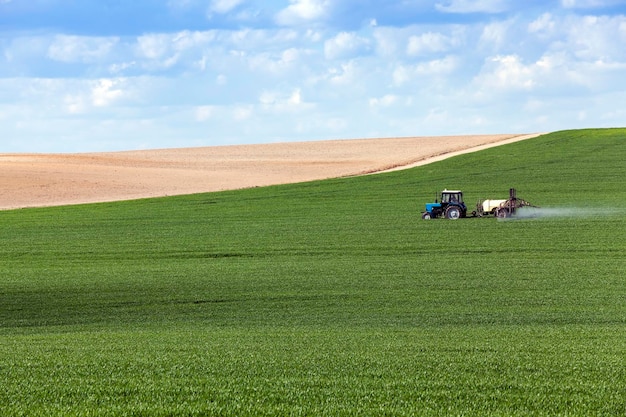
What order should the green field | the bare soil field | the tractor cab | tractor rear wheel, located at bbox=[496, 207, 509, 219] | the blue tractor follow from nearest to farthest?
the green field, tractor rear wheel, located at bbox=[496, 207, 509, 219], the blue tractor, the tractor cab, the bare soil field

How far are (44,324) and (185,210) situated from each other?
2653 centimetres

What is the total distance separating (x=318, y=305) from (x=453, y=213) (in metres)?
19.0

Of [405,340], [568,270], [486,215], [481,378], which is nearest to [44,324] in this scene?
[405,340]

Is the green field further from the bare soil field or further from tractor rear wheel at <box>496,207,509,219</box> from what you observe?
the bare soil field

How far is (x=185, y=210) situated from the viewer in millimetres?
45969

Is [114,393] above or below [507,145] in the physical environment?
below

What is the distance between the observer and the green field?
10.4 metres

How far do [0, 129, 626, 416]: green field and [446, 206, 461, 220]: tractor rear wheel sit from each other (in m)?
1.28

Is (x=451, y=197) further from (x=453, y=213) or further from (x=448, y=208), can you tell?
(x=453, y=213)

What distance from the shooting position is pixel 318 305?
2117 centimetres

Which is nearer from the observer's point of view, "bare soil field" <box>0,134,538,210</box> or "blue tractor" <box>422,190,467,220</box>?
"blue tractor" <box>422,190,467,220</box>

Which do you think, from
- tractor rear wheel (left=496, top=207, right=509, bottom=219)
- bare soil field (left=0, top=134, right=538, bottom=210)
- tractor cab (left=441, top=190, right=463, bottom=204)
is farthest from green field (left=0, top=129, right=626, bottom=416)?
bare soil field (left=0, top=134, right=538, bottom=210)

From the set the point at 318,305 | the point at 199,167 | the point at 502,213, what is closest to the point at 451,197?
the point at 502,213

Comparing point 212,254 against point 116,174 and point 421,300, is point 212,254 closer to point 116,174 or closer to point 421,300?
point 421,300
